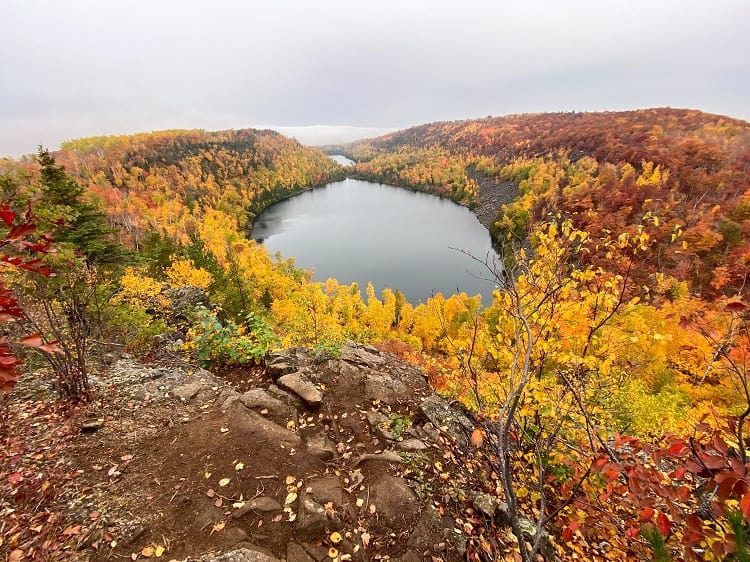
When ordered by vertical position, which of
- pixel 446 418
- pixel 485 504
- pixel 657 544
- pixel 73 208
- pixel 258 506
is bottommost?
pixel 446 418

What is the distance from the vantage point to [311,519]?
14.7ft

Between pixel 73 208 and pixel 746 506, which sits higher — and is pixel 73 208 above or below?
above

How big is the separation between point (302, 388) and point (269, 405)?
0.82 meters

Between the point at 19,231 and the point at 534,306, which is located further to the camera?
the point at 534,306

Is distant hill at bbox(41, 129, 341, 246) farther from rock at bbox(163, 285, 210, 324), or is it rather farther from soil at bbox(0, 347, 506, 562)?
soil at bbox(0, 347, 506, 562)

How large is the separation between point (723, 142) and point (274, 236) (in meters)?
115

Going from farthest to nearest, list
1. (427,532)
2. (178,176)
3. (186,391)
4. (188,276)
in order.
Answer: (178,176) → (188,276) → (186,391) → (427,532)

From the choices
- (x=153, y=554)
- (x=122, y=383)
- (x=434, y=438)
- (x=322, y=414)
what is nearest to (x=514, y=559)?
(x=434, y=438)

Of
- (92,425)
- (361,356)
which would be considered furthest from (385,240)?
(92,425)

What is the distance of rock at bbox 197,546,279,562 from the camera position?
379 cm

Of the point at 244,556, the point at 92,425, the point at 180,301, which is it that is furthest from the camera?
the point at 180,301

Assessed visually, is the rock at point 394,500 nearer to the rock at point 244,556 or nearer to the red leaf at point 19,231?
the rock at point 244,556

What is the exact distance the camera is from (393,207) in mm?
116312

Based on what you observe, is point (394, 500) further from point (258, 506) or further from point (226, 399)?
point (226, 399)
